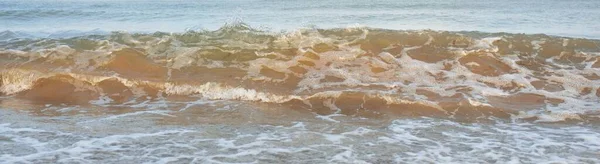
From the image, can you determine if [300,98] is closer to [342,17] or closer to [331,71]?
[331,71]

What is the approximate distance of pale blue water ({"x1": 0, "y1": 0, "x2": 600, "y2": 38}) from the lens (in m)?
15.7

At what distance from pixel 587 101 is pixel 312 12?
1657 centimetres

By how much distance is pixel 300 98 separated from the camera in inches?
263

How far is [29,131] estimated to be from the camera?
5.23 metres

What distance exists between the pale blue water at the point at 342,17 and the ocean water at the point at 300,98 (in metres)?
5.05

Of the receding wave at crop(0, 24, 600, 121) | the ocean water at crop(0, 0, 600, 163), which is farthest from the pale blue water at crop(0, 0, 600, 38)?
the ocean water at crop(0, 0, 600, 163)

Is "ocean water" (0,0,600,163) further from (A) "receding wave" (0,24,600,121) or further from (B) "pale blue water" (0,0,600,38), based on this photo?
(B) "pale blue water" (0,0,600,38)

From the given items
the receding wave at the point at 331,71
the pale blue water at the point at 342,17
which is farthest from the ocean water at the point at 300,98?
the pale blue water at the point at 342,17

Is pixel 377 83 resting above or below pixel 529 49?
below

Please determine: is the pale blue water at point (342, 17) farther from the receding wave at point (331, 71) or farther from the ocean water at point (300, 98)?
the ocean water at point (300, 98)

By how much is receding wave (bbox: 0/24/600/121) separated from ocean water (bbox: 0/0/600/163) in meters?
0.03

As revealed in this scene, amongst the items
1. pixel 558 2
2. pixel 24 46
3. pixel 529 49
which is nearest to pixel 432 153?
pixel 529 49

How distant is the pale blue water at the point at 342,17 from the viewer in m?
15.7

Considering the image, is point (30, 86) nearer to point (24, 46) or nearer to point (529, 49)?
point (24, 46)
